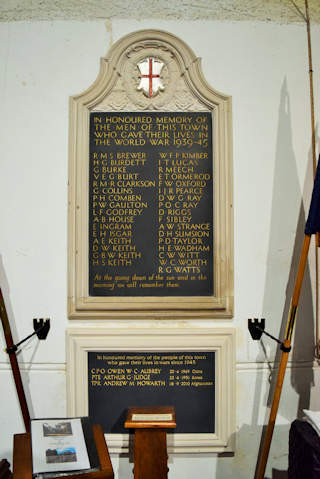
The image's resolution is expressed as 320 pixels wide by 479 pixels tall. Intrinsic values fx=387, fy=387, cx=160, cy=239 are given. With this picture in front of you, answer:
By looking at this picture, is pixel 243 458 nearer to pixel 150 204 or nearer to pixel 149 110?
pixel 150 204

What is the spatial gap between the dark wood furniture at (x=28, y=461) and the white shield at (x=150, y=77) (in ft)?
6.35

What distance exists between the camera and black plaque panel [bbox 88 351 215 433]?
2.32m

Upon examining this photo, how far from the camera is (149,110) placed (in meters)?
2.38

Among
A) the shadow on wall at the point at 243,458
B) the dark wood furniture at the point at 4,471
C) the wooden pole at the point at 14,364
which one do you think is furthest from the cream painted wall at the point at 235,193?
the dark wood furniture at the point at 4,471

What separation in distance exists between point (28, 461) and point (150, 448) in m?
0.56

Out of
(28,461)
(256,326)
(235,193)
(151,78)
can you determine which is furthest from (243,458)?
(151,78)

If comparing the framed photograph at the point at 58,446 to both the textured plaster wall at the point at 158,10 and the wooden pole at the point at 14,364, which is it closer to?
the wooden pole at the point at 14,364

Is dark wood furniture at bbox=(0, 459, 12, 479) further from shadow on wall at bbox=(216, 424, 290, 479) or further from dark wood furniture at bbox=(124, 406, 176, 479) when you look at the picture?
shadow on wall at bbox=(216, 424, 290, 479)

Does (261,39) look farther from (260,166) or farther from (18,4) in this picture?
(18,4)

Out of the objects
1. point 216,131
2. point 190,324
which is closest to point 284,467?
point 190,324

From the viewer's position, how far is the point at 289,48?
2379 millimetres

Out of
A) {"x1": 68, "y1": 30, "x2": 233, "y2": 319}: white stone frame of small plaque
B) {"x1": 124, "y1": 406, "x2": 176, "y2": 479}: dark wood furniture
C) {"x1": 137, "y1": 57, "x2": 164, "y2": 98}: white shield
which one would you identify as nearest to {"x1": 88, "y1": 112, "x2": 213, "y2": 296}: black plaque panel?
{"x1": 68, "y1": 30, "x2": 233, "y2": 319}: white stone frame of small plaque

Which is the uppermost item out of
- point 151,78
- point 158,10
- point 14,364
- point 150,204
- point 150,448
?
point 158,10

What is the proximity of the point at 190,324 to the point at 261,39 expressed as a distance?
1797 millimetres
